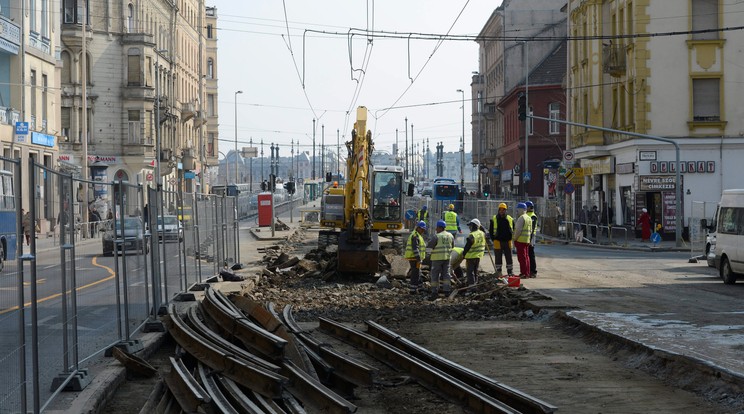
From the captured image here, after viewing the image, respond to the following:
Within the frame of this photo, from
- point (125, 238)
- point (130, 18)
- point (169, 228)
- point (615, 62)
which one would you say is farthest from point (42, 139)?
point (125, 238)

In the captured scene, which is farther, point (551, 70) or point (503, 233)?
point (551, 70)

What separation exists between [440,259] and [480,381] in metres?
11.7

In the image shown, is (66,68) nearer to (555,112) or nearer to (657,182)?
(555,112)

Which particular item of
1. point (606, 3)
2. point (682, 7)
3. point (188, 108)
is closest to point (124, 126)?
point (188, 108)

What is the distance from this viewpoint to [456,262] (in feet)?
82.9

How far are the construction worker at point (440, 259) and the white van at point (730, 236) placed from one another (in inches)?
267

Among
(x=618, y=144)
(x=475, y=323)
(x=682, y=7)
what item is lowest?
(x=475, y=323)

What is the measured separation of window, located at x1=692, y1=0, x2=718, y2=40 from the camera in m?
47.5

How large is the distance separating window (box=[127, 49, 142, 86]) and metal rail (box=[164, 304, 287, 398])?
5507 centimetres

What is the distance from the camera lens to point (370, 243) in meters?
28.2

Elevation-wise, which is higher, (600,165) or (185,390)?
(600,165)

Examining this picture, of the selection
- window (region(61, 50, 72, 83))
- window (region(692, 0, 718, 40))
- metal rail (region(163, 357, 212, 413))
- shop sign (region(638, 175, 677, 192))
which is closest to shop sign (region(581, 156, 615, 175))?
shop sign (region(638, 175, 677, 192))

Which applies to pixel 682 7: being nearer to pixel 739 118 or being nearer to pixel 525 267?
pixel 739 118

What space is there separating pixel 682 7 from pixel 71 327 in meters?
41.8
